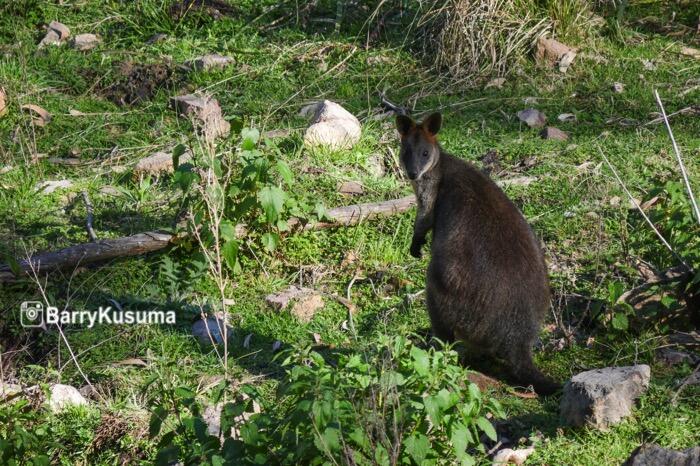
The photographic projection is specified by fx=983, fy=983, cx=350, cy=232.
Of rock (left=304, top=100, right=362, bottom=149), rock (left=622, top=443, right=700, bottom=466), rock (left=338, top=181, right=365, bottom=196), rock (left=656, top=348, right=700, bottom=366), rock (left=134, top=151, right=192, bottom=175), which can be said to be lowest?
rock (left=134, top=151, right=192, bottom=175)

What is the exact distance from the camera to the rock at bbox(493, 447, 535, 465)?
444 cm

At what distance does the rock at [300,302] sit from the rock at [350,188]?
1.16 metres

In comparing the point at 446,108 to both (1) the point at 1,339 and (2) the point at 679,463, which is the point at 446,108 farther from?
(2) the point at 679,463

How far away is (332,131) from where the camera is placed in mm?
7668

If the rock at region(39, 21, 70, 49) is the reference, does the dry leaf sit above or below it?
below

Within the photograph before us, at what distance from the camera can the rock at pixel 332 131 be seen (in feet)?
25.1

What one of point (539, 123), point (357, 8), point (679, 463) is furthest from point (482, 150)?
point (679, 463)

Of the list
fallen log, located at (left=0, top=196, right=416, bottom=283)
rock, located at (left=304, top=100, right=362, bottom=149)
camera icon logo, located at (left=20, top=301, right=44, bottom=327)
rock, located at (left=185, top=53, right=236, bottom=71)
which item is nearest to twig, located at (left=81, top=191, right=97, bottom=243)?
fallen log, located at (left=0, top=196, right=416, bottom=283)

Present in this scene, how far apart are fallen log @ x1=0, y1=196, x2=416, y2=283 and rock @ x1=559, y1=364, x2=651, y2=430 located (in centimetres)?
241

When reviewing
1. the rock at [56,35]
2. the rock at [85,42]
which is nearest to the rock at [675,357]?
the rock at [85,42]

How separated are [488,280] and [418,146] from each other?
4.39 ft

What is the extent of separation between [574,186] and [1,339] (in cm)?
406

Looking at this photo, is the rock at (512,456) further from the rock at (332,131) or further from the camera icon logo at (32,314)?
the rock at (332,131)

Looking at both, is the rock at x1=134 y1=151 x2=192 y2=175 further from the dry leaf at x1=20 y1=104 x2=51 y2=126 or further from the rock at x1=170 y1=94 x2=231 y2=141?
the dry leaf at x1=20 y1=104 x2=51 y2=126
